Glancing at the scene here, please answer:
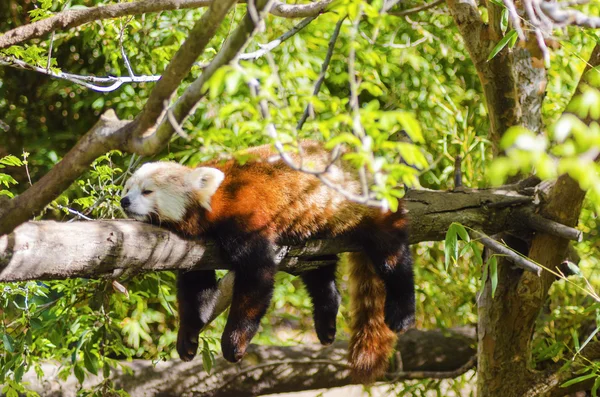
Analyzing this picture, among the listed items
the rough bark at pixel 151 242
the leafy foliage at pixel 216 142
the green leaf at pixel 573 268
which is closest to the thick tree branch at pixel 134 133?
the rough bark at pixel 151 242

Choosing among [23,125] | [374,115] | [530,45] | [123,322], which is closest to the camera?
[374,115]

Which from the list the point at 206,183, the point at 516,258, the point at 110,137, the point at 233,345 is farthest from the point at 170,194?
the point at 516,258

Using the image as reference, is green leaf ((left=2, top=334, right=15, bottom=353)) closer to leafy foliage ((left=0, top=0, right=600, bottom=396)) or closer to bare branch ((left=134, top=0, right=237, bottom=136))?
leafy foliage ((left=0, top=0, right=600, bottom=396))

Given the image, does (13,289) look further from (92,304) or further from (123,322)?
(123,322)

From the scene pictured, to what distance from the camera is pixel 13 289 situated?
8.89 feet

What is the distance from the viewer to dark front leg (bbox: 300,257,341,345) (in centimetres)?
326

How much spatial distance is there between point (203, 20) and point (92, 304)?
2034 millimetres

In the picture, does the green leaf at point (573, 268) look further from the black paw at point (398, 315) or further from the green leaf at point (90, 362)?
the green leaf at point (90, 362)

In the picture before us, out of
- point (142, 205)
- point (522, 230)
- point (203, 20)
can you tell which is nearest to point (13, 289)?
point (142, 205)

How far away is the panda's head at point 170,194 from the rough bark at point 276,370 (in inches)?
48.3

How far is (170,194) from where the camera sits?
9.12 ft

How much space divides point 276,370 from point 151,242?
1839 mm

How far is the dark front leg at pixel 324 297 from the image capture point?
3.26 m

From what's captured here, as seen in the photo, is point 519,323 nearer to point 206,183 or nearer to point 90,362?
point 206,183
